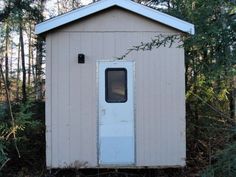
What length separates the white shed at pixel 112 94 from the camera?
6.84 metres

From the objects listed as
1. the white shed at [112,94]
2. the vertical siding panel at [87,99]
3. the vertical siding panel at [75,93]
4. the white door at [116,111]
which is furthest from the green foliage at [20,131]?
the white door at [116,111]

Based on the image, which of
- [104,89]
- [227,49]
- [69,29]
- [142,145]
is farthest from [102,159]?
[227,49]

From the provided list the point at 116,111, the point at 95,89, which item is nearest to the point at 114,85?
the point at 95,89

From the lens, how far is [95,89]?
22.5 ft

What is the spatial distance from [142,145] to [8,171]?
2.46m

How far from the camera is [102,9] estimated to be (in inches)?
267

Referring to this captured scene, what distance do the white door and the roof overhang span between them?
842mm

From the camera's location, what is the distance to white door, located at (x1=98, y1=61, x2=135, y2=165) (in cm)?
682

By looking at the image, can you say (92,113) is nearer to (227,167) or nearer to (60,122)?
(60,122)

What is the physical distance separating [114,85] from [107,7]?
1.26m

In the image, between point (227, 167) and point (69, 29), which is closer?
point (227, 167)

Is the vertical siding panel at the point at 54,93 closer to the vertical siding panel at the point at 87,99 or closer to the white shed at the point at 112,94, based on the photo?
the white shed at the point at 112,94

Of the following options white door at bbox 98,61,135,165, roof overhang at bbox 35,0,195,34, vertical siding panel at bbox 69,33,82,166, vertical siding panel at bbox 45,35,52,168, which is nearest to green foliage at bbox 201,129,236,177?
white door at bbox 98,61,135,165

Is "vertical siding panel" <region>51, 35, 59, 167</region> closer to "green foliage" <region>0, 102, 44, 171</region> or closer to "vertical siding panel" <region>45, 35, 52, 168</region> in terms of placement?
"vertical siding panel" <region>45, 35, 52, 168</region>
